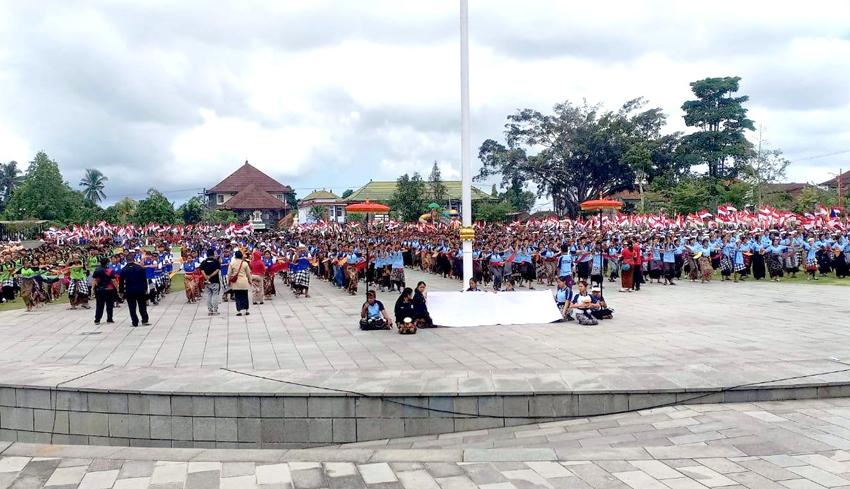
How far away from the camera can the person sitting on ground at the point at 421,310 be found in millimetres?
12180

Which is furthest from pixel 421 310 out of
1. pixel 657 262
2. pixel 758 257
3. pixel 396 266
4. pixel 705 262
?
pixel 758 257

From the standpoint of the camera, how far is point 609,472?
5.66 metres

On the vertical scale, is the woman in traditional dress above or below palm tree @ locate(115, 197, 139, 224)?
below

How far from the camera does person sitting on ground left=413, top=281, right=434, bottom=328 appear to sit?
40.0 ft

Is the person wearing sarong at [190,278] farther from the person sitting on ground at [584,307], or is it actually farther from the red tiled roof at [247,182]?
the red tiled roof at [247,182]

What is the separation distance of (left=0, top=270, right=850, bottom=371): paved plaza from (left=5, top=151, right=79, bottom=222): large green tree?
45422 mm

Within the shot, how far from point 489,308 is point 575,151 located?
39845 mm

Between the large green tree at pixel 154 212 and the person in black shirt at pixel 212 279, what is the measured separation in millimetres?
43407

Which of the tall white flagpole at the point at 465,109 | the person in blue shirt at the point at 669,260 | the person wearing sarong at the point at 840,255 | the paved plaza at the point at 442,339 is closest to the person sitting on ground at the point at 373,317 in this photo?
the paved plaza at the point at 442,339

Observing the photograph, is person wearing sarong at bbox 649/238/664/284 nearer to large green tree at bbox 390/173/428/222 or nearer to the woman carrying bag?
the woman carrying bag

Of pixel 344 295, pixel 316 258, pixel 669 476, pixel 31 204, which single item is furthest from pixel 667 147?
pixel 31 204

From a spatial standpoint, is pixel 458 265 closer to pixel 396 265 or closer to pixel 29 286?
pixel 396 265

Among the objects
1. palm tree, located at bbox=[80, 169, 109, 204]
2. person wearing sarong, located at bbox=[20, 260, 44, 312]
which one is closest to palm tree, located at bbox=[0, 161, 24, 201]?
palm tree, located at bbox=[80, 169, 109, 204]

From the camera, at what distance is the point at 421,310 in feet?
40.4
